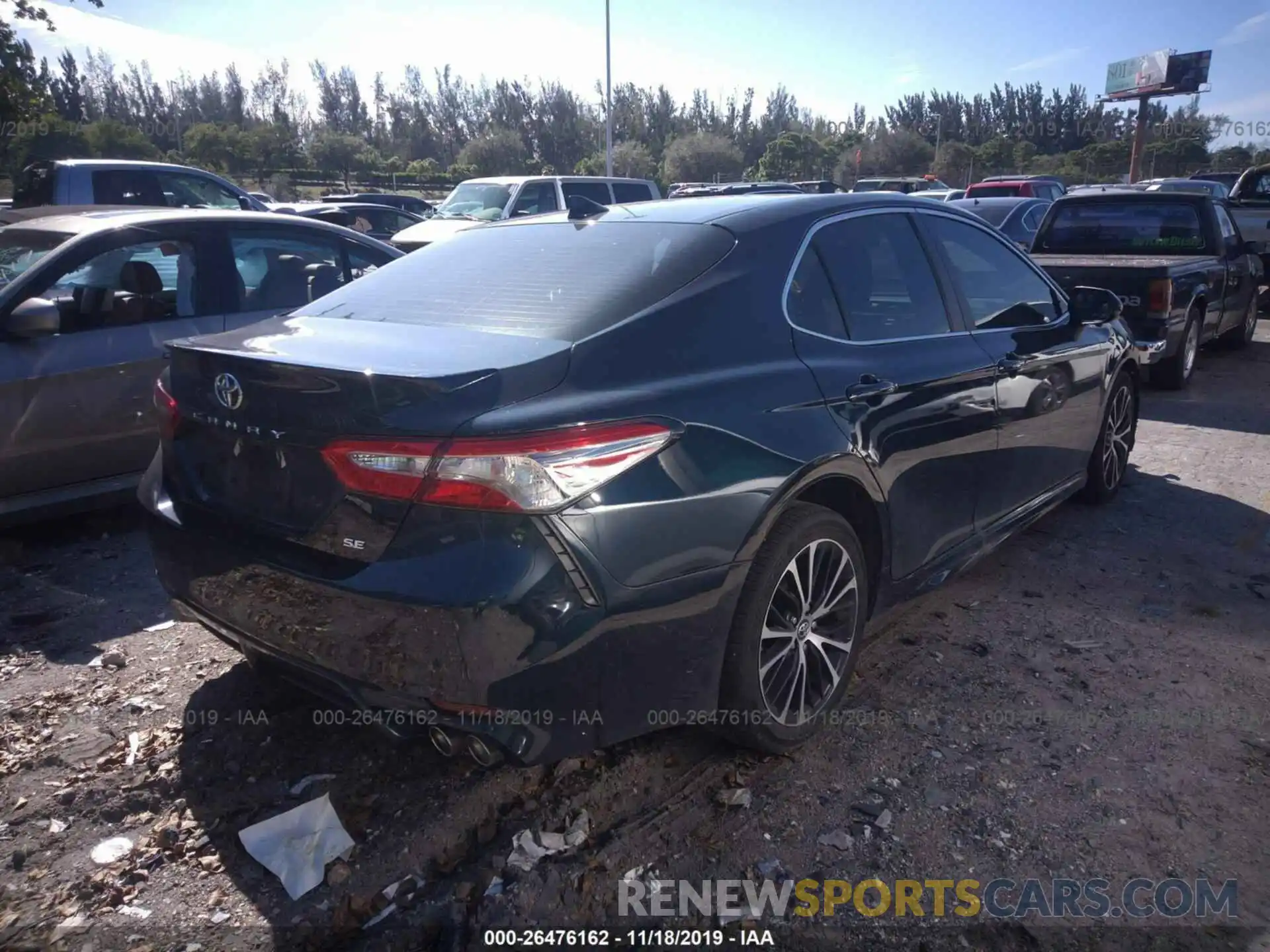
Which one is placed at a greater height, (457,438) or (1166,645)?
(457,438)

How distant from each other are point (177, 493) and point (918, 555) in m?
2.58

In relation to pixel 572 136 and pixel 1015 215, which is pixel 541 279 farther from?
pixel 572 136

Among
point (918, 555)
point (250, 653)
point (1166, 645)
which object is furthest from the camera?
point (1166, 645)

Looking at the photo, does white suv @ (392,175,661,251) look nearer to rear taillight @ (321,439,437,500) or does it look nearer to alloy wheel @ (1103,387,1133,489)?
alloy wheel @ (1103,387,1133,489)

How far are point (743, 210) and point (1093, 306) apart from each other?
8.13 ft

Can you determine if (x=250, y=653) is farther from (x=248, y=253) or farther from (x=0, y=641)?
(x=248, y=253)

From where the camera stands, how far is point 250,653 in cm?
278

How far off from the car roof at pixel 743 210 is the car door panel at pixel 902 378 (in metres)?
0.07

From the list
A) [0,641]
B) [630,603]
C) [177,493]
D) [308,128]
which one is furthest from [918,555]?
[308,128]

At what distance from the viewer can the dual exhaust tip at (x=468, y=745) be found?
2.34m

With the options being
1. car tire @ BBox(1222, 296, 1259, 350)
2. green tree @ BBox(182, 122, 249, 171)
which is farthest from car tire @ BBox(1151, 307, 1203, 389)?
green tree @ BBox(182, 122, 249, 171)

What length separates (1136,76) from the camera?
54656mm

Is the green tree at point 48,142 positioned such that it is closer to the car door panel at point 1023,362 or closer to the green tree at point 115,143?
the green tree at point 115,143

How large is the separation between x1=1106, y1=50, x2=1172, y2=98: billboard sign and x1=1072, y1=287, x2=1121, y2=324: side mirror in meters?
58.1
